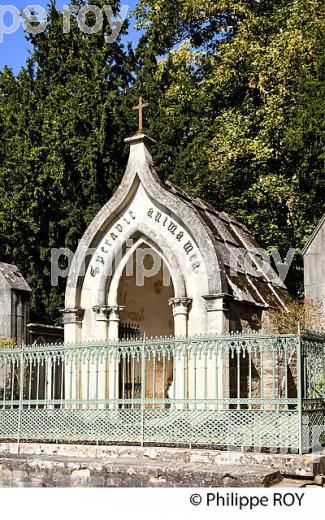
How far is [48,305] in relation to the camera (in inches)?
877

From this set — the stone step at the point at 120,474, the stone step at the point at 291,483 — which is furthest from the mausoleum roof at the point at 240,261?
the stone step at the point at 291,483

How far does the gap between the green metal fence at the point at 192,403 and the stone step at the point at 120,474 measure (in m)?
0.86

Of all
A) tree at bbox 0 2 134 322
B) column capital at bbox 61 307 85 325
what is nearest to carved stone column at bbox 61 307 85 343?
column capital at bbox 61 307 85 325

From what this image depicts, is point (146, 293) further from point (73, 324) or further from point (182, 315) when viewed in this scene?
point (182, 315)

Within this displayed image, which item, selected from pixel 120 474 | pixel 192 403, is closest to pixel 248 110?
pixel 192 403

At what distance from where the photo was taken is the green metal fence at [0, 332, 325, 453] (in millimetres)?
10492

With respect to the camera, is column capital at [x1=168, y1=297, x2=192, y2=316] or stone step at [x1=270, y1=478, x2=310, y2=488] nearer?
stone step at [x1=270, y1=478, x2=310, y2=488]

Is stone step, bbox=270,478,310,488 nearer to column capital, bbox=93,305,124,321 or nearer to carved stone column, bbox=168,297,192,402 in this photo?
carved stone column, bbox=168,297,192,402

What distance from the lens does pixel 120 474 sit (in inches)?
401

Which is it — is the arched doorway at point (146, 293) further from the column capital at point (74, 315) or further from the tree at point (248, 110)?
the tree at point (248, 110)

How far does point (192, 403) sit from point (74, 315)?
4421mm

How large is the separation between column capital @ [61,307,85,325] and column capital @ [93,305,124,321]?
1.19 ft

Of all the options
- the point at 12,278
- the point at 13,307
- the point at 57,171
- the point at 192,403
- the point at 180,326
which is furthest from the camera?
the point at 57,171

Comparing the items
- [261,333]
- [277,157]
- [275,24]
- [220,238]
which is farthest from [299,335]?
[275,24]
